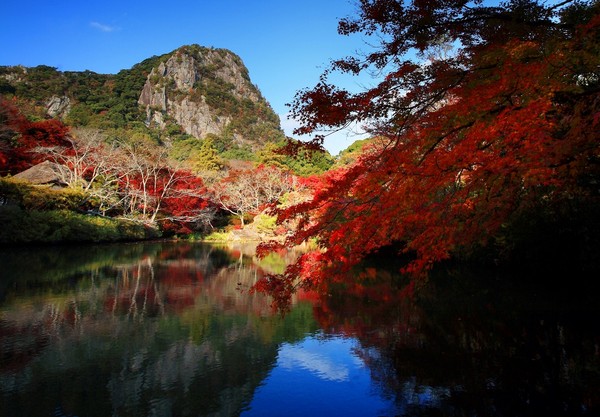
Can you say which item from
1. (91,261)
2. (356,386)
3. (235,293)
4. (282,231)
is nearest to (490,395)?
(356,386)

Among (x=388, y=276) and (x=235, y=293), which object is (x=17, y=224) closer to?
(x=235, y=293)

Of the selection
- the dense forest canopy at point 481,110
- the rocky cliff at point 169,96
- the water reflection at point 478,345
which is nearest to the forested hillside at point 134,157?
the rocky cliff at point 169,96

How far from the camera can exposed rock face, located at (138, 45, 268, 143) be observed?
6091cm

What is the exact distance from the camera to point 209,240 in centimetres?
2580

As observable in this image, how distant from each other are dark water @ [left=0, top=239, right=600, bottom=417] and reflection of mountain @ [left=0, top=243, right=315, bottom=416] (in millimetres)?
22

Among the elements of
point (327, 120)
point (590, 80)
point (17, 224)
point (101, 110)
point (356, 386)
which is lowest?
point (356, 386)

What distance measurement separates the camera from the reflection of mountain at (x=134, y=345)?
3781 millimetres

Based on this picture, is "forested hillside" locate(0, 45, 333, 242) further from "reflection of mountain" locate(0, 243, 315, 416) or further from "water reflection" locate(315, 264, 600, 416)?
"water reflection" locate(315, 264, 600, 416)

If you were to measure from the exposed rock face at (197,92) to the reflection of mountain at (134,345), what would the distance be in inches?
2090

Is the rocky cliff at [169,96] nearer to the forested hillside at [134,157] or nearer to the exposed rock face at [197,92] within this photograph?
the exposed rock face at [197,92]

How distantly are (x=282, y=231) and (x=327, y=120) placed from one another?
60.8 ft

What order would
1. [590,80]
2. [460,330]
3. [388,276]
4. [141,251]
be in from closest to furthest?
[460,330] → [590,80] → [388,276] → [141,251]

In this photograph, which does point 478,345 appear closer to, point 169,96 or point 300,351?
point 300,351

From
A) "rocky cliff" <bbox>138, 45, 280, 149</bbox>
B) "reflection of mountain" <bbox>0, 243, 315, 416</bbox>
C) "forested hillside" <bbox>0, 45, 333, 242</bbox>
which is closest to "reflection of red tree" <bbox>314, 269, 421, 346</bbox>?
"reflection of mountain" <bbox>0, 243, 315, 416</bbox>
